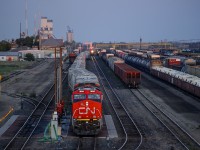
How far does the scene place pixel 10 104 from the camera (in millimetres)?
36656

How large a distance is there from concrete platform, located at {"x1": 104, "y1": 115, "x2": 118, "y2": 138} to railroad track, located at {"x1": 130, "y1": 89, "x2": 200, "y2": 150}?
3.83 m

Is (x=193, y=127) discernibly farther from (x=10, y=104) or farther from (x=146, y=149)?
(x=10, y=104)

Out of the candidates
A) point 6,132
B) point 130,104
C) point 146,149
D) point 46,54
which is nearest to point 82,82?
point 6,132

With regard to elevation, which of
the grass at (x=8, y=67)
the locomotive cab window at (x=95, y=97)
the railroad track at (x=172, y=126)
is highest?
the locomotive cab window at (x=95, y=97)

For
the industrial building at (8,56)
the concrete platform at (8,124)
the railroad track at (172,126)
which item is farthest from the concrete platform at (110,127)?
the industrial building at (8,56)

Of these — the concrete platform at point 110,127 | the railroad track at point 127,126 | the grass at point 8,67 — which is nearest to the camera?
the railroad track at point 127,126

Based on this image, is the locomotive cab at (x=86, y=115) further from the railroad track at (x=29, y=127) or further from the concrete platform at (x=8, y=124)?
the concrete platform at (x=8, y=124)

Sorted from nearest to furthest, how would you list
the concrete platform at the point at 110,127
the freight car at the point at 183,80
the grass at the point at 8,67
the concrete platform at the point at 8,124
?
the concrete platform at the point at 110,127 < the concrete platform at the point at 8,124 < the freight car at the point at 183,80 < the grass at the point at 8,67

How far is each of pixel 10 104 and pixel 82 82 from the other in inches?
484

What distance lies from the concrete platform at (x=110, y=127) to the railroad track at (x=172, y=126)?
3.83 metres

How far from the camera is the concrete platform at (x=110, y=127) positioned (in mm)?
24156

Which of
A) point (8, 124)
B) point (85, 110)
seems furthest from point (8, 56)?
point (85, 110)

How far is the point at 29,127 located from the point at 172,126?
34.2ft

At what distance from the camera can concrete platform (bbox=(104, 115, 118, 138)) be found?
79.3 feet
